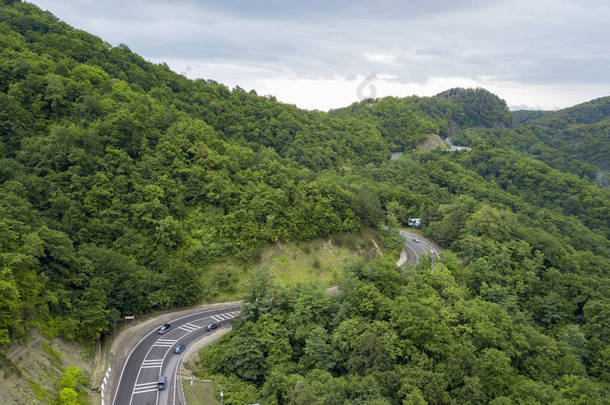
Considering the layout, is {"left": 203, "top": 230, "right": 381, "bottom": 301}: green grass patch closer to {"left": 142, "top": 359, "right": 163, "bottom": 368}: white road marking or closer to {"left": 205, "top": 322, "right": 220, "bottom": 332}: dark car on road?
{"left": 205, "top": 322, "right": 220, "bottom": 332}: dark car on road

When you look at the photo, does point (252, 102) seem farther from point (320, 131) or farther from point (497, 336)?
point (497, 336)

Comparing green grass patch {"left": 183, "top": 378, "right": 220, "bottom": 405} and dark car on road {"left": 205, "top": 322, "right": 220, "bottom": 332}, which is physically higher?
dark car on road {"left": 205, "top": 322, "right": 220, "bottom": 332}

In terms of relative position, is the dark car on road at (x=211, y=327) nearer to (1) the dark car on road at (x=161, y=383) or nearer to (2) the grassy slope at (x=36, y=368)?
(1) the dark car on road at (x=161, y=383)

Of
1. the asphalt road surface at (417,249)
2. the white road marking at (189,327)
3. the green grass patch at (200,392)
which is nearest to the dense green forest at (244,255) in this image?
the green grass patch at (200,392)

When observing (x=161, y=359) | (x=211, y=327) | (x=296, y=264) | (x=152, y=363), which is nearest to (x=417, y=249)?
(x=296, y=264)

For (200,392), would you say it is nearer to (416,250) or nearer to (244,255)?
(244,255)

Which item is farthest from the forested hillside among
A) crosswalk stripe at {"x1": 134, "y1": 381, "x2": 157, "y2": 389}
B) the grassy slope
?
the grassy slope
